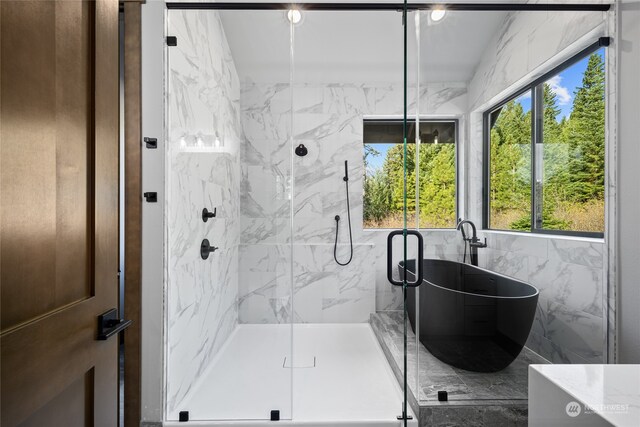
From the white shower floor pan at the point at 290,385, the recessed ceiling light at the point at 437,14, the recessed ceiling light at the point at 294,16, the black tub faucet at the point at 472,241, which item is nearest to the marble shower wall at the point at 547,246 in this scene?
the black tub faucet at the point at 472,241

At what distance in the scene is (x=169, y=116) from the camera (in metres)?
1.71

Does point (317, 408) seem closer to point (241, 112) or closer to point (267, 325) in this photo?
point (267, 325)

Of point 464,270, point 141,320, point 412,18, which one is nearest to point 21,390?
point 141,320

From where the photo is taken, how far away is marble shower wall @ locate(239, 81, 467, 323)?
202 cm

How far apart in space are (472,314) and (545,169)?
0.99 meters

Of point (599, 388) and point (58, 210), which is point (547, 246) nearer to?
point (599, 388)

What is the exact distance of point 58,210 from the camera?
29.8 inches

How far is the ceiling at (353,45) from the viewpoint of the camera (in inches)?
68.9

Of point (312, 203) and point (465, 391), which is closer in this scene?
point (465, 391)

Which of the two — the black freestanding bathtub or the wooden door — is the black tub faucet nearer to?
the black freestanding bathtub

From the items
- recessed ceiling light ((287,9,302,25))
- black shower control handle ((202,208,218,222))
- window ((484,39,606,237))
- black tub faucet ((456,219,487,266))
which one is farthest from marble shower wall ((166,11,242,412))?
window ((484,39,606,237))

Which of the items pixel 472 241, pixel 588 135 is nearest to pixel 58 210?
pixel 472 241

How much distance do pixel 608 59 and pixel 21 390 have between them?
9.28 feet

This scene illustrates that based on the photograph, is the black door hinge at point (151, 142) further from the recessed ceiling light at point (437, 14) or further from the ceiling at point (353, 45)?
the recessed ceiling light at point (437, 14)
